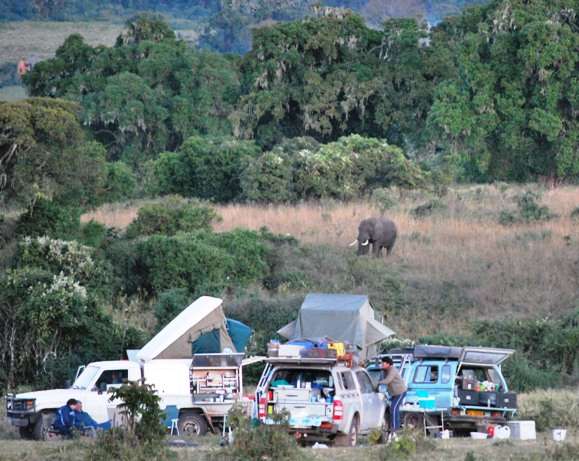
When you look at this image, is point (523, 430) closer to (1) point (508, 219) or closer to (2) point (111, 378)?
(2) point (111, 378)

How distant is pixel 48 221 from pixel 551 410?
739 inches

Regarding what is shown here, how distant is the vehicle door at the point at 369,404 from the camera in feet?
76.0

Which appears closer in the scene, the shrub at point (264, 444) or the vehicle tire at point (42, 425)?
the shrub at point (264, 444)

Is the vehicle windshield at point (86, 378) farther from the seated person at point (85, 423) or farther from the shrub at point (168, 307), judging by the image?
the shrub at point (168, 307)

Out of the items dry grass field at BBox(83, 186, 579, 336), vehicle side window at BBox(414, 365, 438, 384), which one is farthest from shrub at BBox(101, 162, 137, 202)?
vehicle side window at BBox(414, 365, 438, 384)

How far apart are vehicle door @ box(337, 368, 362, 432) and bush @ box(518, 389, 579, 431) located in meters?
3.81

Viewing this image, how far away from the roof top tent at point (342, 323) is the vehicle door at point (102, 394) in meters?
6.71

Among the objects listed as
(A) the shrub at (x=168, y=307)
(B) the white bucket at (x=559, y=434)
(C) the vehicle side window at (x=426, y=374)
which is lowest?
(A) the shrub at (x=168, y=307)

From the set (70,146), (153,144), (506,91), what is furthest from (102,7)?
(70,146)

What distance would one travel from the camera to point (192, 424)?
26.0 meters

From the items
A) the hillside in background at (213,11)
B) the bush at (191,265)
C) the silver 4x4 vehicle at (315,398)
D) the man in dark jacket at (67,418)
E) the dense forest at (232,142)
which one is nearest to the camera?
the silver 4x4 vehicle at (315,398)

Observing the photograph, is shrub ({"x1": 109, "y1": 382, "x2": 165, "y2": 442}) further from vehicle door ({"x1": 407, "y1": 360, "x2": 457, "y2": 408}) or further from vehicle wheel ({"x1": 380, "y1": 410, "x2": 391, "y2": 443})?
vehicle door ({"x1": 407, "y1": 360, "x2": 457, "y2": 408})

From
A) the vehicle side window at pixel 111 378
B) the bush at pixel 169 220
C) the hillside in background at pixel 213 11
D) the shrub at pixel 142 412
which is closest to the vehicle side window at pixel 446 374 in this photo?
the vehicle side window at pixel 111 378

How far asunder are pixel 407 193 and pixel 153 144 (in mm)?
20147
